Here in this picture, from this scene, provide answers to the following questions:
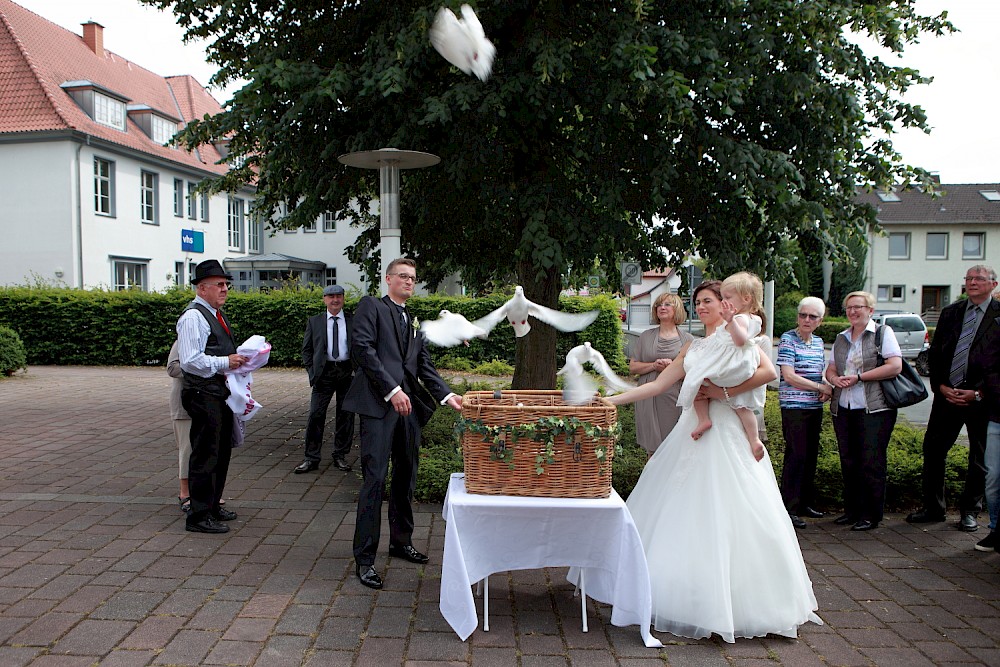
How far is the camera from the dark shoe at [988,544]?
521cm

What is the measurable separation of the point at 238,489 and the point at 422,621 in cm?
335

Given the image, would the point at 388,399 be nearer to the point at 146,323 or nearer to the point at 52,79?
the point at 146,323

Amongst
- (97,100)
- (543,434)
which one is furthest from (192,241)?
(543,434)

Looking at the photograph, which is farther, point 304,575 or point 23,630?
point 304,575

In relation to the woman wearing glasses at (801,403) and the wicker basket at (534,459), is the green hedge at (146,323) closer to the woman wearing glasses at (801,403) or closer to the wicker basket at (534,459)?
the woman wearing glasses at (801,403)

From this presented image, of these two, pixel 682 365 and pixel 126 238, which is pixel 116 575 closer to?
pixel 682 365

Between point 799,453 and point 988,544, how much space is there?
4.52ft

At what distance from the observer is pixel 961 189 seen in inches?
1967

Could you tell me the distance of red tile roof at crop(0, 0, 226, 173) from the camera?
2394 cm

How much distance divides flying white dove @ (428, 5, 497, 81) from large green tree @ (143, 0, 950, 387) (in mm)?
569

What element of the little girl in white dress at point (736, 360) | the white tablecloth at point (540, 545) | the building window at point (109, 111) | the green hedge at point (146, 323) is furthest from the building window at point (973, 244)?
the white tablecloth at point (540, 545)

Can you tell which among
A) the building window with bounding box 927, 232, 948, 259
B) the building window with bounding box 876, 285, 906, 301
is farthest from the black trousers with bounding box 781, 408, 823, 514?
the building window with bounding box 927, 232, 948, 259

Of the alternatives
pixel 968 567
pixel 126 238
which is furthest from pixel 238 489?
pixel 126 238

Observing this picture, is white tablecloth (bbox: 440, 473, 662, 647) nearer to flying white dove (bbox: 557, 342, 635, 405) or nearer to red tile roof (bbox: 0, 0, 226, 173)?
flying white dove (bbox: 557, 342, 635, 405)
